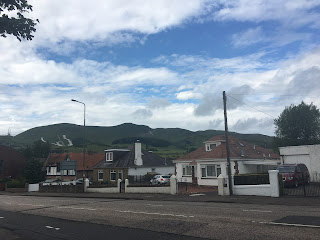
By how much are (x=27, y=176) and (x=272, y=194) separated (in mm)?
46927

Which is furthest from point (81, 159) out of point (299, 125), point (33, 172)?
point (299, 125)

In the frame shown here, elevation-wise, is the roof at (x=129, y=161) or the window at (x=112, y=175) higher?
the roof at (x=129, y=161)

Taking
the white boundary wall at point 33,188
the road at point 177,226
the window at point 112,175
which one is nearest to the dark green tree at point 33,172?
the white boundary wall at point 33,188

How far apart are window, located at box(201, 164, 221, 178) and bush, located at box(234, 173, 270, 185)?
11.4m

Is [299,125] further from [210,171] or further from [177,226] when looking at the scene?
[177,226]

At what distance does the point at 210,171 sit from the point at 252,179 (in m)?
13.3

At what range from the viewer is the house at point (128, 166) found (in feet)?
163

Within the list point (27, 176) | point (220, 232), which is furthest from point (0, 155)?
point (220, 232)

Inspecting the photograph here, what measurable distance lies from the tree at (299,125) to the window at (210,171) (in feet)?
94.8

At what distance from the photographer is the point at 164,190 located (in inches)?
1035

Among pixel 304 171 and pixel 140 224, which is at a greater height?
pixel 304 171

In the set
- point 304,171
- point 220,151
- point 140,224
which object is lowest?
point 140,224

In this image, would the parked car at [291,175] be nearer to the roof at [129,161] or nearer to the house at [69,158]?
the roof at [129,161]

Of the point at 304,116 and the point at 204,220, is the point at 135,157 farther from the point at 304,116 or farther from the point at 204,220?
the point at 204,220
